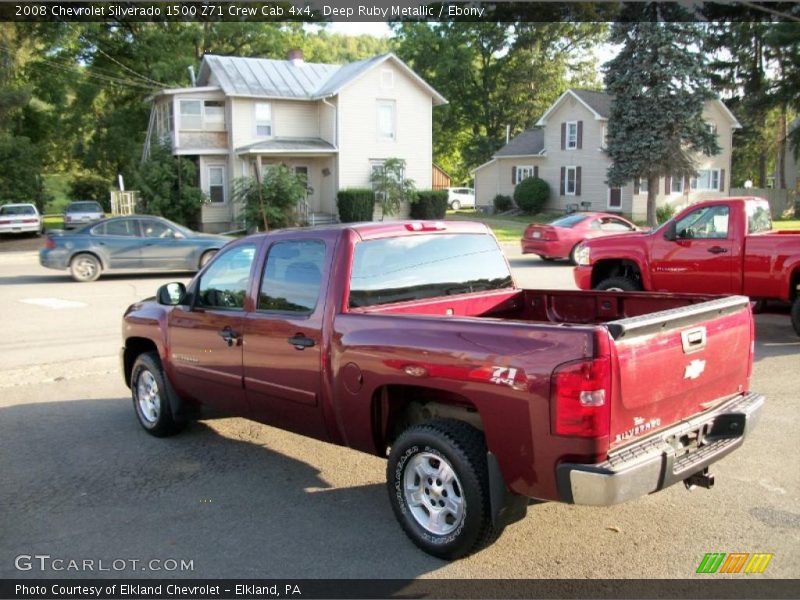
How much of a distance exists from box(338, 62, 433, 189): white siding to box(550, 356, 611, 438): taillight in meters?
33.8

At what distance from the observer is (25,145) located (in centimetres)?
3784

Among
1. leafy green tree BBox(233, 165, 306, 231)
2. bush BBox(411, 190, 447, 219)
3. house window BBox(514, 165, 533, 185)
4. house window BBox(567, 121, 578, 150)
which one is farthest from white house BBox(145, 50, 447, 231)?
house window BBox(514, 165, 533, 185)

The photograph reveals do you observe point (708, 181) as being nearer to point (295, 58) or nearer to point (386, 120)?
point (386, 120)

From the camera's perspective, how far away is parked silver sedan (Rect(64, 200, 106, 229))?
120 feet

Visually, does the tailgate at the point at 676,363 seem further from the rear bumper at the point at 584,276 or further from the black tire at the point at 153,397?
the rear bumper at the point at 584,276

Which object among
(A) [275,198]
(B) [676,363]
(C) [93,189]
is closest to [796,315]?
(B) [676,363]

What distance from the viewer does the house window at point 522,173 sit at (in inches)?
1879

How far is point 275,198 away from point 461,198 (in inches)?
1062

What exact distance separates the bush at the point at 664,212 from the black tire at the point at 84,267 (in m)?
29.6

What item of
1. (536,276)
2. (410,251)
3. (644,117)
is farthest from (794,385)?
(644,117)

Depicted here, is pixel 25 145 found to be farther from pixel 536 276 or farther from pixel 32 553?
pixel 32 553

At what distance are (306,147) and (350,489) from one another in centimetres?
3196

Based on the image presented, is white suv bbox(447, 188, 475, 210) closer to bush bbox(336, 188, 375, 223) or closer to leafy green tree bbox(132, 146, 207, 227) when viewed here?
bush bbox(336, 188, 375, 223)

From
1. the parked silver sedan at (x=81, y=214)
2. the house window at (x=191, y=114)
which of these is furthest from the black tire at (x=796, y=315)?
the parked silver sedan at (x=81, y=214)
